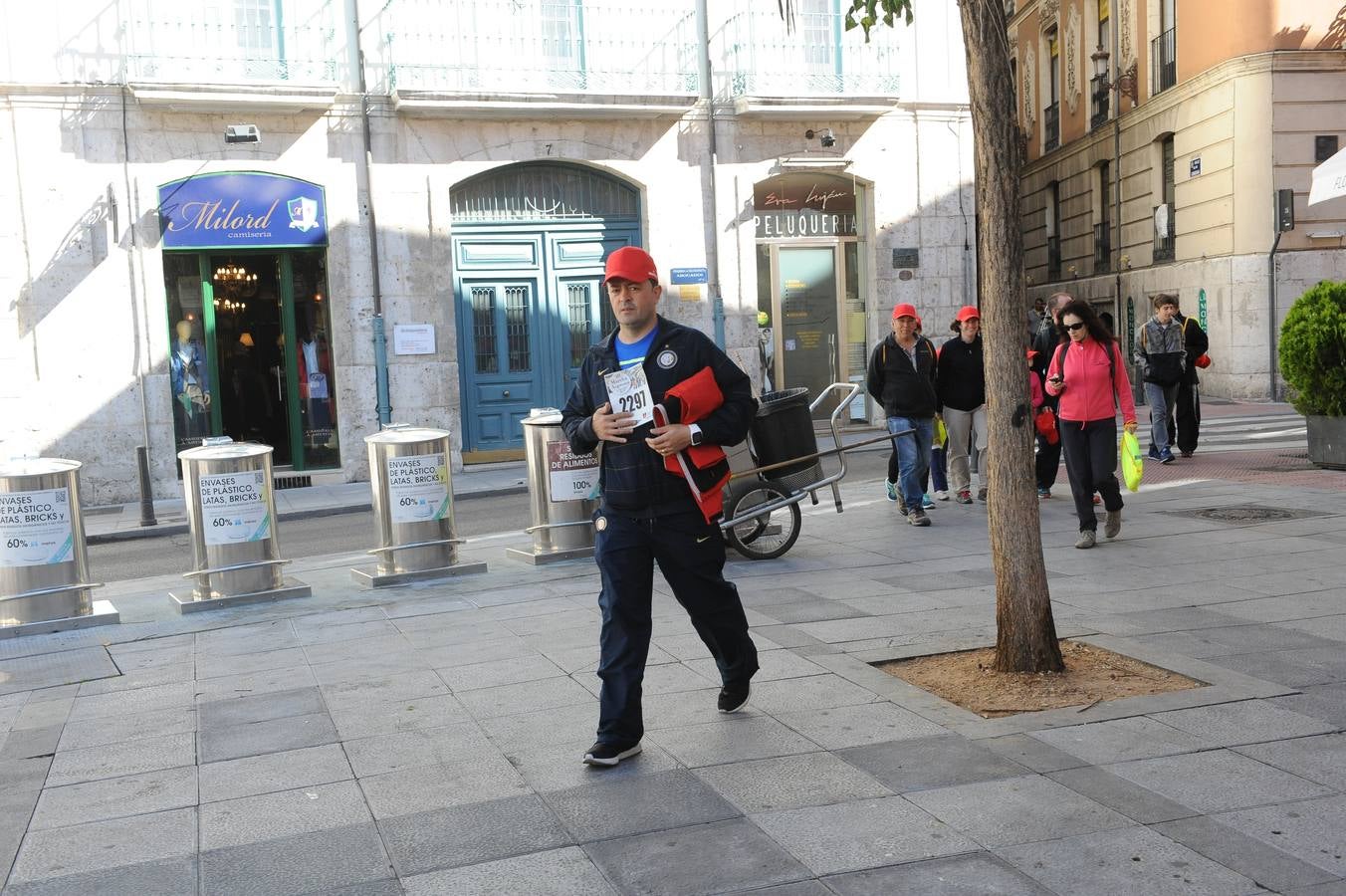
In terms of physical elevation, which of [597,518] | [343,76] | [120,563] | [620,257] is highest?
[343,76]

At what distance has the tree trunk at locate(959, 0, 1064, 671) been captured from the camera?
5.62 metres

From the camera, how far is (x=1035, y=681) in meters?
5.54

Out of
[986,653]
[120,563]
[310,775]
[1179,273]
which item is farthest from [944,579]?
[1179,273]

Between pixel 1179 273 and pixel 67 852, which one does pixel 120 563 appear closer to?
pixel 67 852

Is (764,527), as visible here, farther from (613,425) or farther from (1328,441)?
(1328,441)

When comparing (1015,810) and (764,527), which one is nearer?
(1015,810)

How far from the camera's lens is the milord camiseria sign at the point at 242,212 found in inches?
659

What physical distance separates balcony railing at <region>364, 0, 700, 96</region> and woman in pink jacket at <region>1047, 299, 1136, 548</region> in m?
10.4

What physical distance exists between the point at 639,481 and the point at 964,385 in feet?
23.3

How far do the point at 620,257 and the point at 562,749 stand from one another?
1.89m

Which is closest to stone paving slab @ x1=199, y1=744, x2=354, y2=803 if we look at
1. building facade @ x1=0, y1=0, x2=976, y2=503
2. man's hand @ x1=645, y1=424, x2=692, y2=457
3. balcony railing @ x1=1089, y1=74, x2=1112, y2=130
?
man's hand @ x1=645, y1=424, x2=692, y2=457

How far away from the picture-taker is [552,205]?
749 inches

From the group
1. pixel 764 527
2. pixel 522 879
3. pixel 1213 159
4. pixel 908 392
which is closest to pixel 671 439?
pixel 522 879

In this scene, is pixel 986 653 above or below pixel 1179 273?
below
